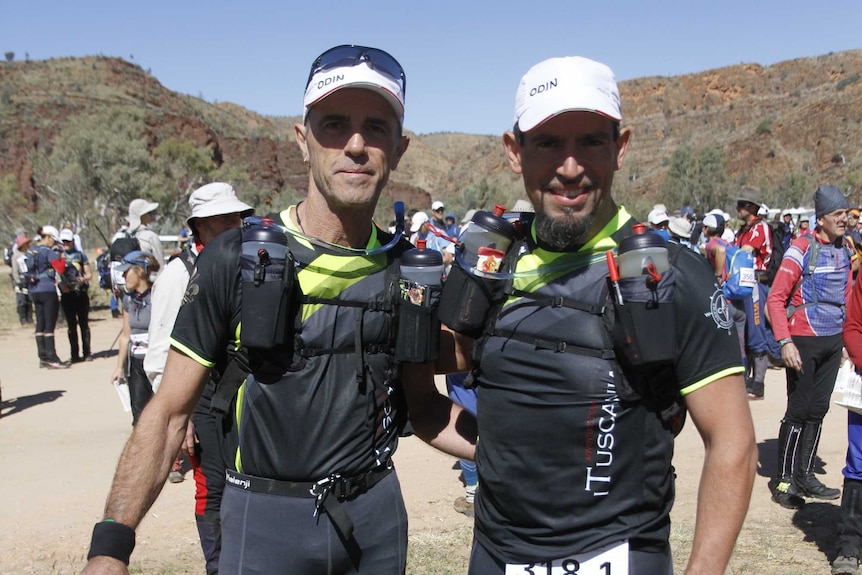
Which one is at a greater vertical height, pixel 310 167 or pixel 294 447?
pixel 310 167

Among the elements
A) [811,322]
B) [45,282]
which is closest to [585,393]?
[811,322]

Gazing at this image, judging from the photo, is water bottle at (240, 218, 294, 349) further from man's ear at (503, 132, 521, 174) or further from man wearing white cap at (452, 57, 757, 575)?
man's ear at (503, 132, 521, 174)

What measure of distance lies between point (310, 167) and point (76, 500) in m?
5.02

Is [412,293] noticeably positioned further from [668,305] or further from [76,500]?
[76,500]

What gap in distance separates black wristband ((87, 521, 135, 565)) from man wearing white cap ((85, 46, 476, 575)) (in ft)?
0.60

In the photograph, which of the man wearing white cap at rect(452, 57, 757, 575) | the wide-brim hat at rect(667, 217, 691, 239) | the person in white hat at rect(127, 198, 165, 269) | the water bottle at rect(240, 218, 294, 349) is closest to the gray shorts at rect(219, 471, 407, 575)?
the man wearing white cap at rect(452, 57, 757, 575)

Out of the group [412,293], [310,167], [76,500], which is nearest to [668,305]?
[412,293]

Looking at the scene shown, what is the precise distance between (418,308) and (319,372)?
371mm

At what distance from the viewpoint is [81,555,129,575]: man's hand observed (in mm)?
1961

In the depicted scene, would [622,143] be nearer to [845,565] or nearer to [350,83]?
[350,83]

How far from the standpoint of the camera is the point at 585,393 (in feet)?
6.82

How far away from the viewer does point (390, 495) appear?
2561mm

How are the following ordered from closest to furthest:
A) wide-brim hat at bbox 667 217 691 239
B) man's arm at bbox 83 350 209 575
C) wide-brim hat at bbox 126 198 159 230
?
1. man's arm at bbox 83 350 209 575
2. wide-brim hat at bbox 667 217 691 239
3. wide-brim hat at bbox 126 198 159 230

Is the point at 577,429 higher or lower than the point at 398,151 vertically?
lower
